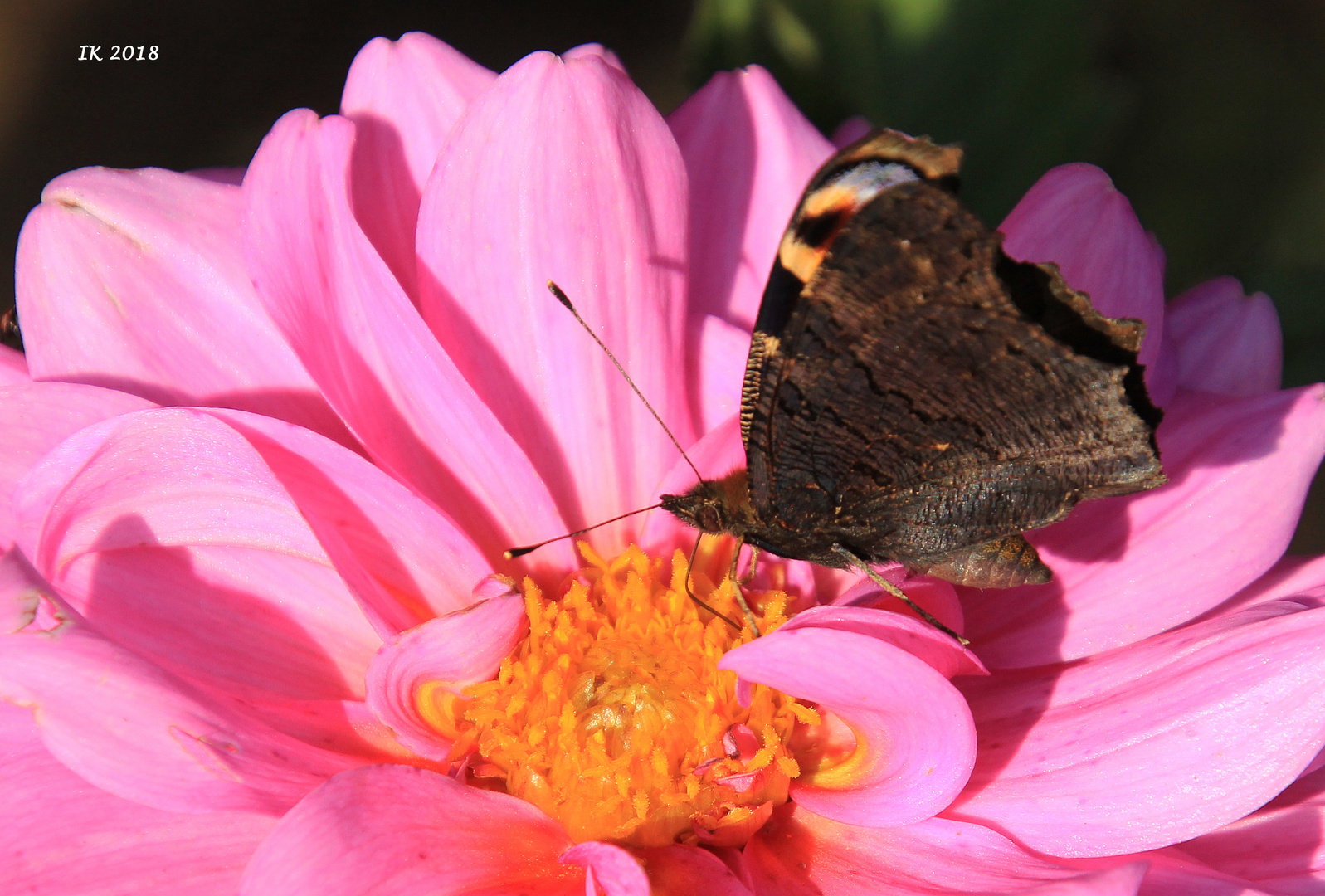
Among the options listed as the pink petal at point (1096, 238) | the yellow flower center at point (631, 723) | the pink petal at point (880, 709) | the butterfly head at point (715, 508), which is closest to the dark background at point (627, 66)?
the pink petal at point (1096, 238)

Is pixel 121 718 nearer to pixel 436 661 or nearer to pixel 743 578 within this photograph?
pixel 436 661

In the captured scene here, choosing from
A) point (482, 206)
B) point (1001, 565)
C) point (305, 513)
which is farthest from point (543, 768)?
point (482, 206)

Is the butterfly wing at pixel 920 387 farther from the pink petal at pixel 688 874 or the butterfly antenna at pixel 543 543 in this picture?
the pink petal at pixel 688 874

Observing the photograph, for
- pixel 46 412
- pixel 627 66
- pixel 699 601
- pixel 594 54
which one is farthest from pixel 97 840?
pixel 627 66

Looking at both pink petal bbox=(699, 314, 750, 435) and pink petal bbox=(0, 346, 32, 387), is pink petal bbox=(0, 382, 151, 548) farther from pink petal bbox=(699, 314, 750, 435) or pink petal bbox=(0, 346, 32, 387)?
pink petal bbox=(699, 314, 750, 435)

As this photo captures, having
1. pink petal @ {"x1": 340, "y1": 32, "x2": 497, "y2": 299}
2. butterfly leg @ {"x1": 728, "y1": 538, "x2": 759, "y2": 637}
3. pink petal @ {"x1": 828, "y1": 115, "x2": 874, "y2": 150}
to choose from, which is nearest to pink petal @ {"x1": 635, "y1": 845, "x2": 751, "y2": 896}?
butterfly leg @ {"x1": 728, "y1": 538, "x2": 759, "y2": 637}

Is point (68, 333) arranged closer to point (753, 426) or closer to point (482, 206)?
point (482, 206)
